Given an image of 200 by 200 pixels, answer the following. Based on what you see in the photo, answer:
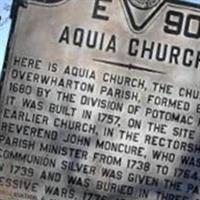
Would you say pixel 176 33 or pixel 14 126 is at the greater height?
pixel 176 33

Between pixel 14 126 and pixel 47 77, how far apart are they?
0.46 meters

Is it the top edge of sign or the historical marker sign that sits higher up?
the top edge of sign

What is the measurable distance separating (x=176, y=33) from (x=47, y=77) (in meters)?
1.07

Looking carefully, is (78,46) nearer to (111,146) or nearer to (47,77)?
(47,77)

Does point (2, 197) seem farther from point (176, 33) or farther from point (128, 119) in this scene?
point (176, 33)

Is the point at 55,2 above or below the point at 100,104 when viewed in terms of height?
above

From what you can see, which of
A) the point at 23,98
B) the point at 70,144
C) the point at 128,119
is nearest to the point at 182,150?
the point at 128,119

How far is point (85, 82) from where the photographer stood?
546 centimetres

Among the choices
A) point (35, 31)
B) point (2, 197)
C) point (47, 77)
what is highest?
point (35, 31)

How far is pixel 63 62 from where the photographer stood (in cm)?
548

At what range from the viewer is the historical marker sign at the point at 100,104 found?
5.40 m

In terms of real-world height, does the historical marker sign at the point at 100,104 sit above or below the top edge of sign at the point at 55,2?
below

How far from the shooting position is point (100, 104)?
17.8ft

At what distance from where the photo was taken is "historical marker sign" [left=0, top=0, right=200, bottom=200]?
213 inches
